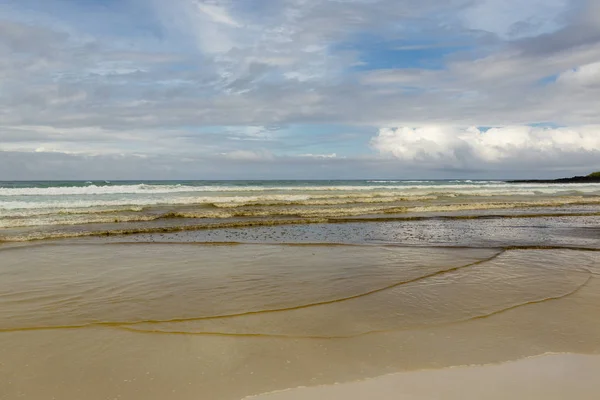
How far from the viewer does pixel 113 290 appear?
692cm

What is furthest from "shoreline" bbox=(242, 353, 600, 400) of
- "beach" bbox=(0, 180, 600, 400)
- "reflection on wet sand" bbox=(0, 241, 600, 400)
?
"reflection on wet sand" bbox=(0, 241, 600, 400)

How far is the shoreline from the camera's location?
360 centimetres

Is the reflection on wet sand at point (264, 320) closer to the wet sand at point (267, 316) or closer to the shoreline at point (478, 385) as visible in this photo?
the wet sand at point (267, 316)

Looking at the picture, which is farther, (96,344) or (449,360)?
(96,344)

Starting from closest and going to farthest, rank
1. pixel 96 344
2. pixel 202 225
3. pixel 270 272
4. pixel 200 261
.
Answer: pixel 96 344 → pixel 270 272 → pixel 200 261 → pixel 202 225

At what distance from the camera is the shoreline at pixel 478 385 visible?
360 centimetres

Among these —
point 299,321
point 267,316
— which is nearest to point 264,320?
point 267,316

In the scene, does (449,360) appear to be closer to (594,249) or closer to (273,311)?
(273,311)

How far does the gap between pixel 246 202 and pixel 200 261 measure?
20.1 meters

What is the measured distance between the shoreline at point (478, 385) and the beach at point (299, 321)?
0.06 feet

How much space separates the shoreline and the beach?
2 centimetres

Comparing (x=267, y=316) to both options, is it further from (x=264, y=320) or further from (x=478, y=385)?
(x=478, y=385)

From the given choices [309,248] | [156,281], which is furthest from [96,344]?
[309,248]

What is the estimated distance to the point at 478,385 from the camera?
3.77m
